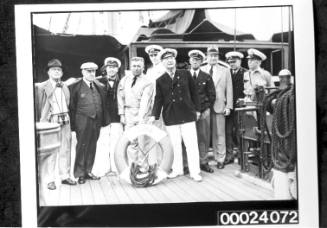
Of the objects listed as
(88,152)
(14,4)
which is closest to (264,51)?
(88,152)

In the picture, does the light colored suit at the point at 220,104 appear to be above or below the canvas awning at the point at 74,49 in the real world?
below

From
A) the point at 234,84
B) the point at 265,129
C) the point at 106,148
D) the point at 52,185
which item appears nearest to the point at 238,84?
the point at 234,84

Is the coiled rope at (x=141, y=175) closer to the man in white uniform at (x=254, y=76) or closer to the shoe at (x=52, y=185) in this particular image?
the shoe at (x=52, y=185)

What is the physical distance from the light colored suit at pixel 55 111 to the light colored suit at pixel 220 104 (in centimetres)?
37

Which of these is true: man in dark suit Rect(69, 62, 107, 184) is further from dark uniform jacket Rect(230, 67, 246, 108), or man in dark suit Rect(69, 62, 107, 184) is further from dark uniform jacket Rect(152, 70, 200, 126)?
dark uniform jacket Rect(230, 67, 246, 108)

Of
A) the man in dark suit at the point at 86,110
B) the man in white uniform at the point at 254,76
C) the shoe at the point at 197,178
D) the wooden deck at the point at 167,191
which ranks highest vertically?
the man in white uniform at the point at 254,76

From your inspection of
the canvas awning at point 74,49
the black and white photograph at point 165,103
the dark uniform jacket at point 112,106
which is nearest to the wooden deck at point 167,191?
the black and white photograph at point 165,103

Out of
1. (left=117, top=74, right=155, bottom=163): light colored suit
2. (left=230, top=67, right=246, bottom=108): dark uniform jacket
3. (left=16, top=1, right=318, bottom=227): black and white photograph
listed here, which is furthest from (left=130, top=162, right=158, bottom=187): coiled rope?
(left=230, top=67, right=246, bottom=108): dark uniform jacket

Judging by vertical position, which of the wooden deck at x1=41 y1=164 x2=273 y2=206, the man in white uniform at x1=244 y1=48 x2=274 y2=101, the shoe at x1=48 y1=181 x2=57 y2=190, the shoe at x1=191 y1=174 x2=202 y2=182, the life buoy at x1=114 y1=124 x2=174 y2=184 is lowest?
the wooden deck at x1=41 y1=164 x2=273 y2=206

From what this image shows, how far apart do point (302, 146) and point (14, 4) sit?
2.77ft

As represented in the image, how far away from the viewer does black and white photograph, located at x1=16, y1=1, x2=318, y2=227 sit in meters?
0.94

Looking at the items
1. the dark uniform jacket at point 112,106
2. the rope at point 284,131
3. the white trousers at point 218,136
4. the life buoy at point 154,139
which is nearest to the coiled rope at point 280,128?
the rope at point 284,131

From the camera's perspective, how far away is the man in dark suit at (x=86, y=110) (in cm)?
94

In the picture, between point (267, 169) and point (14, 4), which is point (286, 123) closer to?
point (267, 169)
